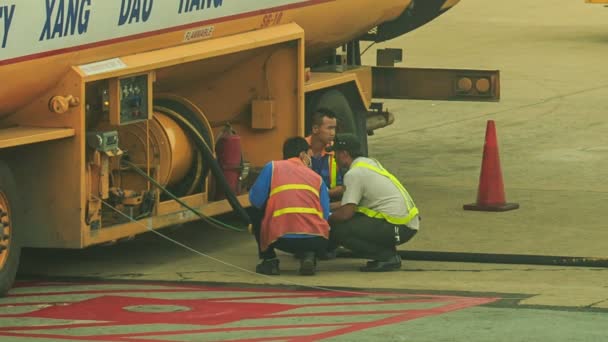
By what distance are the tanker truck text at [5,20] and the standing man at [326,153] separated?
3294mm

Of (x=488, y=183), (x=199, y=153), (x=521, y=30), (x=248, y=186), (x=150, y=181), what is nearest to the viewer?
(x=150, y=181)

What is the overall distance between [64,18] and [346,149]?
8.21 ft

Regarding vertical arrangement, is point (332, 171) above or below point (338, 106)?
below

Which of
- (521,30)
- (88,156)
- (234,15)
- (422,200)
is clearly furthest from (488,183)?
(521,30)

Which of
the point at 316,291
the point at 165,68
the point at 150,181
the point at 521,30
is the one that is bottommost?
the point at 316,291

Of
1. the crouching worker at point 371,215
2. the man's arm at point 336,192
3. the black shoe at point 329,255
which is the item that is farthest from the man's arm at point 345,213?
the man's arm at point 336,192

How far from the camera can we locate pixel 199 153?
13.3m

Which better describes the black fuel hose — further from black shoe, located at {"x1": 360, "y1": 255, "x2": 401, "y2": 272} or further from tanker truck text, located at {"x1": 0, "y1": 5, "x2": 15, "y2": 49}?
tanker truck text, located at {"x1": 0, "y1": 5, "x2": 15, "y2": 49}

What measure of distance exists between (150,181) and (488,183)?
3.94 meters

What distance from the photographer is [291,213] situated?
12.1 m

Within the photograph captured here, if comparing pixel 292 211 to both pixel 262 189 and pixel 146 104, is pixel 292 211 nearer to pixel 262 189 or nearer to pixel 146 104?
pixel 262 189

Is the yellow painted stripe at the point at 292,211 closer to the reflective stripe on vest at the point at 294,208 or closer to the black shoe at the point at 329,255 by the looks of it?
the reflective stripe on vest at the point at 294,208

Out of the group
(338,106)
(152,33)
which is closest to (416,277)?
(152,33)

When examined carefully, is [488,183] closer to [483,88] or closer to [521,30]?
[483,88]
